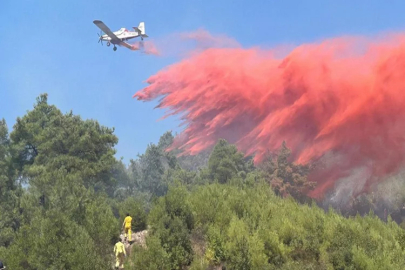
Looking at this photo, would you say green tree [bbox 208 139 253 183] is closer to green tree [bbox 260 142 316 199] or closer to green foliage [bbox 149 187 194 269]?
green tree [bbox 260 142 316 199]

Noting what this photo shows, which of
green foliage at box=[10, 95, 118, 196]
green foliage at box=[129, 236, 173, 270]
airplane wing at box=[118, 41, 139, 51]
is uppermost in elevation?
airplane wing at box=[118, 41, 139, 51]

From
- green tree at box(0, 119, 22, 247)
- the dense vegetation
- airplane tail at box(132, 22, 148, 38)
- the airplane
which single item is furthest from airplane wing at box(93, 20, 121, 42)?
the dense vegetation

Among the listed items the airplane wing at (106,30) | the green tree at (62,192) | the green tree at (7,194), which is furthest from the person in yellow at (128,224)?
the airplane wing at (106,30)

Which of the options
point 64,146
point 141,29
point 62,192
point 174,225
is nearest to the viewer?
point 174,225

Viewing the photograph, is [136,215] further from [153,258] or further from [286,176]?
[286,176]

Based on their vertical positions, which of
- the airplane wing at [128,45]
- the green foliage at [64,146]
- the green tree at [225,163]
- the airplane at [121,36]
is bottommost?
the green tree at [225,163]

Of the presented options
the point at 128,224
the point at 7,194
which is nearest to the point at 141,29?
the point at 7,194

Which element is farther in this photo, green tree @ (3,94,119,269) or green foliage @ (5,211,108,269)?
green tree @ (3,94,119,269)

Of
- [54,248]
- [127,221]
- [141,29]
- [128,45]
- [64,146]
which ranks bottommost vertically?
[54,248]

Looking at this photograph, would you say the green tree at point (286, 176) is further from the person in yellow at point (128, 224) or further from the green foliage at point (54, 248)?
the green foliage at point (54, 248)

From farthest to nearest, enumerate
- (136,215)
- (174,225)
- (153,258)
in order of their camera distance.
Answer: (136,215), (174,225), (153,258)

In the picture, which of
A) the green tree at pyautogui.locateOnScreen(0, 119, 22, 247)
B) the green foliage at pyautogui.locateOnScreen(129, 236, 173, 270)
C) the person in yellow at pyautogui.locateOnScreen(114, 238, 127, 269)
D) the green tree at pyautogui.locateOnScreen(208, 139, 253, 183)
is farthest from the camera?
the green tree at pyautogui.locateOnScreen(208, 139, 253, 183)

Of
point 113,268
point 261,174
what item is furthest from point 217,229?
point 261,174

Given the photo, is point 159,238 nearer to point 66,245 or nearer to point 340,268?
point 66,245
